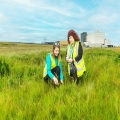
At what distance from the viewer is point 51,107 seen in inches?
125

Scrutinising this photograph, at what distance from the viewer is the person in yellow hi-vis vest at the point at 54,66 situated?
477cm

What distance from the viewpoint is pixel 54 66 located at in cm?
494

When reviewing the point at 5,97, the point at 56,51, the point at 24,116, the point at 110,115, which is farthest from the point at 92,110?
the point at 56,51

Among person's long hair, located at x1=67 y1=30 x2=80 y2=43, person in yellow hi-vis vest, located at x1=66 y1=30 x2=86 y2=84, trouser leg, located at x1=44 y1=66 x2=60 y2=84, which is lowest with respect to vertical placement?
trouser leg, located at x1=44 y1=66 x2=60 y2=84

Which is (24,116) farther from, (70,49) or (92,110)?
(70,49)

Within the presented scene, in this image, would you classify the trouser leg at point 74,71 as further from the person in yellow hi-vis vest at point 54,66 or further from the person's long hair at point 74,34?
the person's long hair at point 74,34

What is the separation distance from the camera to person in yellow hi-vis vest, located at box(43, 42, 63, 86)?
4.77 metres

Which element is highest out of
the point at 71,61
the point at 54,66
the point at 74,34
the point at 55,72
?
the point at 74,34

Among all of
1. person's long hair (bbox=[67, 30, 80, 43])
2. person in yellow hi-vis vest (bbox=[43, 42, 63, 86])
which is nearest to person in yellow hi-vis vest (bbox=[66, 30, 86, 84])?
person's long hair (bbox=[67, 30, 80, 43])

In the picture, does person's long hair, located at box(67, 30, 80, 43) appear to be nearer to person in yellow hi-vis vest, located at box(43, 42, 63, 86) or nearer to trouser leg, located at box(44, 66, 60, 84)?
person in yellow hi-vis vest, located at box(43, 42, 63, 86)

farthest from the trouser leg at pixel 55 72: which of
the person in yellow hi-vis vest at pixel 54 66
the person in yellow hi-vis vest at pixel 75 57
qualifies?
the person in yellow hi-vis vest at pixel 75 57

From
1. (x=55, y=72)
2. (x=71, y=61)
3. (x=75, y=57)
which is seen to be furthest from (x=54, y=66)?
(x=75, y=57)

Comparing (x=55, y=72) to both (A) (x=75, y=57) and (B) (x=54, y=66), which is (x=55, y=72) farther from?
(A) (x=75, y=57)

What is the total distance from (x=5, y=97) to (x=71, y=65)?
6.24 feet
